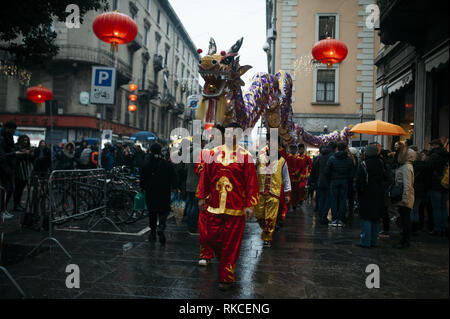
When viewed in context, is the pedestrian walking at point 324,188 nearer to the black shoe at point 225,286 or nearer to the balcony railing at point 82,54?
the black shoe at point 225,286

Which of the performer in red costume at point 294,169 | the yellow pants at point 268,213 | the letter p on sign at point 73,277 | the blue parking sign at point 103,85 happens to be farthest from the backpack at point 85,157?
the letter p on sign at point 73,277

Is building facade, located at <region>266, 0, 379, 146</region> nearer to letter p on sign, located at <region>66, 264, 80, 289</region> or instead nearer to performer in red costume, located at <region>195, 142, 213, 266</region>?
performer in red costume, located at <region>195, 142, 213, 266</region>

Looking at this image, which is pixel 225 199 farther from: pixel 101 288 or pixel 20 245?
pixel 20 245

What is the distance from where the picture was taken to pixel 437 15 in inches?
77.9

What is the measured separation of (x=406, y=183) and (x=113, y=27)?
666cm

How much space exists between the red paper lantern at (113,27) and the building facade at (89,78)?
1078 centimetres

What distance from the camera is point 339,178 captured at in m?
8.45

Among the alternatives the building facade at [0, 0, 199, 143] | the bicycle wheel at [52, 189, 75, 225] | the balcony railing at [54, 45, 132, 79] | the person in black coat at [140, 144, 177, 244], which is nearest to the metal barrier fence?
the bicycle wheel at [52, 189, 75, 225]

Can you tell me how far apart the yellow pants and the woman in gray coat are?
2098mm

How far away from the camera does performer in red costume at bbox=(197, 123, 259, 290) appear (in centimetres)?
431

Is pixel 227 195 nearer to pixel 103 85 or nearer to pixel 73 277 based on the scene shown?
pixel 73 277

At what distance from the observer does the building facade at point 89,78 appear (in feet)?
77.9

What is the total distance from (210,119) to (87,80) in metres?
20.7
